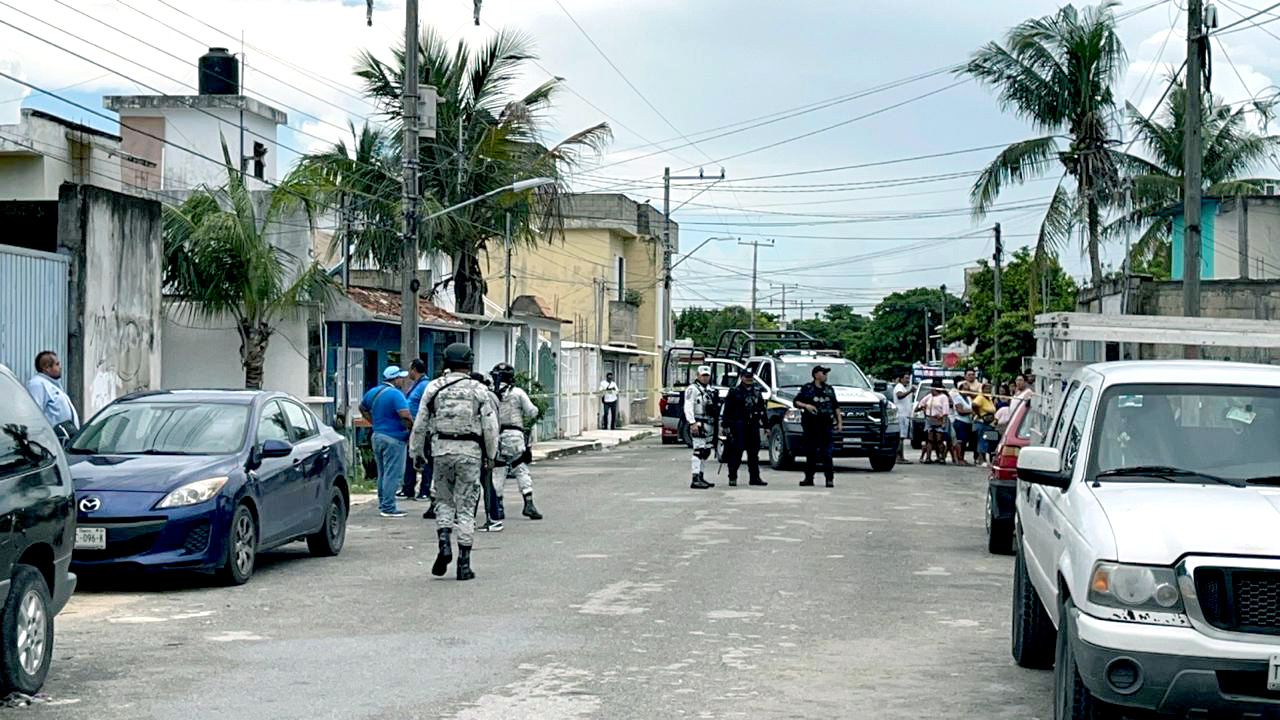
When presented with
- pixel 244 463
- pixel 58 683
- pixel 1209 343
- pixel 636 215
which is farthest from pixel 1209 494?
pixel 636 215

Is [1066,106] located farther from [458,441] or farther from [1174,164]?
[458,441]

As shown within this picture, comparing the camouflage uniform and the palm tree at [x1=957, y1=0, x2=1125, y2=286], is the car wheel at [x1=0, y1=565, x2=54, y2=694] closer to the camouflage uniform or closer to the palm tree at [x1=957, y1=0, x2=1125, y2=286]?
the camouflage uniform

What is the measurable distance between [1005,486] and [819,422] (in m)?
9.59

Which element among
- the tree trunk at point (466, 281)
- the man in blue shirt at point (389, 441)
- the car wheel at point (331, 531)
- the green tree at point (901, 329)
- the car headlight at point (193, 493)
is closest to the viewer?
the car headlight at point (193, 493)

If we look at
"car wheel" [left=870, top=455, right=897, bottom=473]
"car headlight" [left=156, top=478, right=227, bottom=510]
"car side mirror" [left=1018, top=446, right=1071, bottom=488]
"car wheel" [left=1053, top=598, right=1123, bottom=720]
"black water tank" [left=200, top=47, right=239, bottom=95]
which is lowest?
"car wheel" [left=870, top=455, right=897, bottom=473]

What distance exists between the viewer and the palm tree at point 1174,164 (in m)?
36.9

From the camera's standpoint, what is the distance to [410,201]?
83.7ft

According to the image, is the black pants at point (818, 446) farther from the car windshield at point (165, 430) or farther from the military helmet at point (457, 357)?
the car windshield at point (165, 430)

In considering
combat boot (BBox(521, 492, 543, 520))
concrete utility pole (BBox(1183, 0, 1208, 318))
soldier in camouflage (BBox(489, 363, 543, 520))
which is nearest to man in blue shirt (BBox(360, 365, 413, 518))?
combat boot (BBox(521, 492, 543, 520))

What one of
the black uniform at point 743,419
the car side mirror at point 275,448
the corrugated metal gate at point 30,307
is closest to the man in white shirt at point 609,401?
the black uniform at point 743,419

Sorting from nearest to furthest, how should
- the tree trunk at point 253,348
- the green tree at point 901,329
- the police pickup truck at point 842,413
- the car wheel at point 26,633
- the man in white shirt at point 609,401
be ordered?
the car wheel at point 26,633 → the tree trunk at point 253,348 → the police pickup truck at point 842,413 → the man in white shirt at point 609,401 → the green tree at point 901,329

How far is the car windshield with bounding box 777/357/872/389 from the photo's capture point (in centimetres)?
3042

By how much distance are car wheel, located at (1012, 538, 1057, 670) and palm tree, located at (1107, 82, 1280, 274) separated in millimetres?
28663

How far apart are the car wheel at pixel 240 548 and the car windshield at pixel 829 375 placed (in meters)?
18.3
